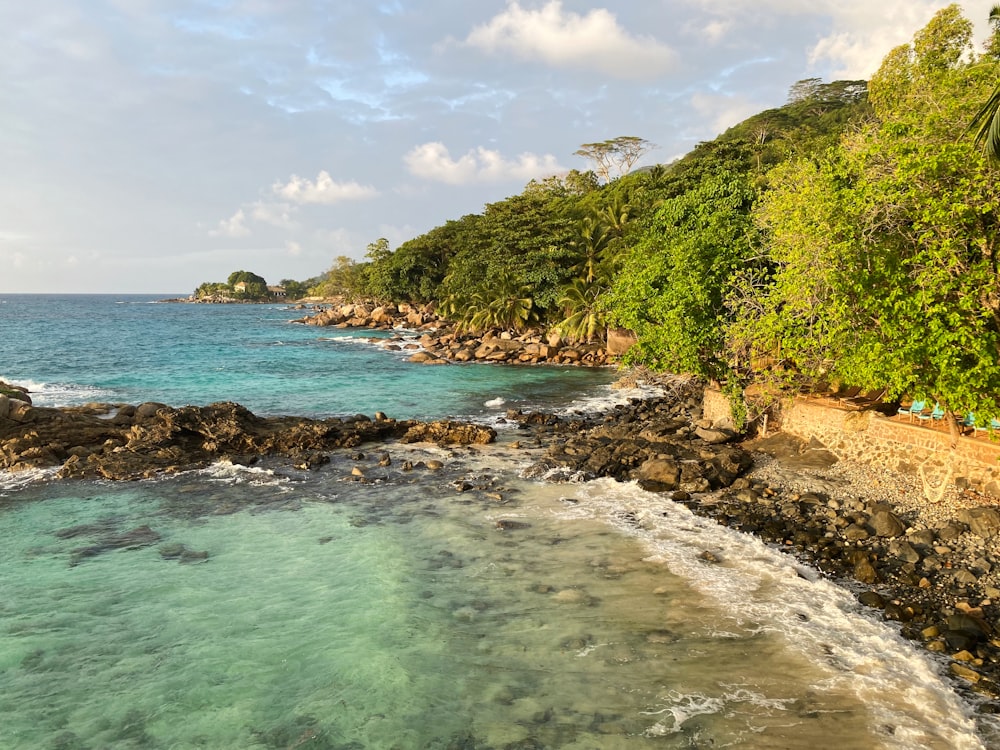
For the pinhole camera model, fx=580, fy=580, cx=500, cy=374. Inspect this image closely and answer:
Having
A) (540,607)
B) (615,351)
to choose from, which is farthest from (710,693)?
(615,351)

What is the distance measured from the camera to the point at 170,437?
19812mm

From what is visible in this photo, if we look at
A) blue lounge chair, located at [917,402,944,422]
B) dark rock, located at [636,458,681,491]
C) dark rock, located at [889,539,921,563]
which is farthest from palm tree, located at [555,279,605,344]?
dark rock, located at [889,539,921,563]

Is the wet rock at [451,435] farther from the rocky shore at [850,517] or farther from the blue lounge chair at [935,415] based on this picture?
the blue lounge chair at [935,415]

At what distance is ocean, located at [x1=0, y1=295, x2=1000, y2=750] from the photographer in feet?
24.8

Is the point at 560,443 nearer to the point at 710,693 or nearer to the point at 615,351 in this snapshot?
the point at 710,693

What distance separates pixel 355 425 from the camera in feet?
73.6

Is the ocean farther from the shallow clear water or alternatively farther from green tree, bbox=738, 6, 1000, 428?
green tree, bbox=738, 6, 1000, 428

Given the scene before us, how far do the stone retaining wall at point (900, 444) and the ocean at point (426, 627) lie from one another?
4.83 m

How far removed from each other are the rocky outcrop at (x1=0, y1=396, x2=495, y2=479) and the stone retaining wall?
1066cm

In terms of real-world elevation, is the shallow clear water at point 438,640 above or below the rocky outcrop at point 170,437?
→ below

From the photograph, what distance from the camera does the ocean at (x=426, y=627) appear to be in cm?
755

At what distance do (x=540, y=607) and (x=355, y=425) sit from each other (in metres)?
13.9

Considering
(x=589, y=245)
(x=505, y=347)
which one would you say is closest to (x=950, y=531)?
(x=505, y=347)

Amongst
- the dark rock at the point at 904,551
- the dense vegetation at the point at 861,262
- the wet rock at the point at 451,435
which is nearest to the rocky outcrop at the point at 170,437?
the wet rock at the point at 451,435
